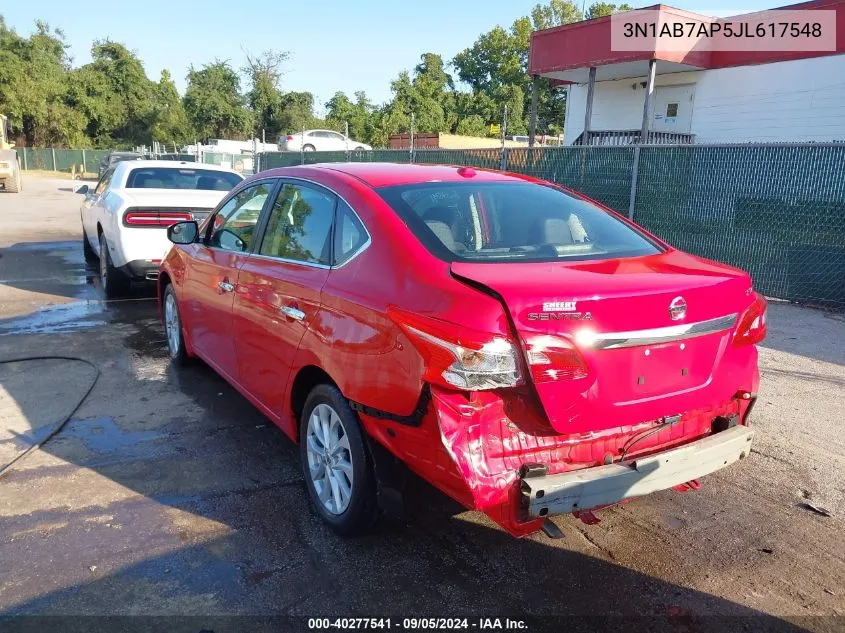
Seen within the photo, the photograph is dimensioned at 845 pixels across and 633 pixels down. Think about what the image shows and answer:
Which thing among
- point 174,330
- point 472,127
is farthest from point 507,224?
point 472,127

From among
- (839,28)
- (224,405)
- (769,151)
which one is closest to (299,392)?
(224,405)

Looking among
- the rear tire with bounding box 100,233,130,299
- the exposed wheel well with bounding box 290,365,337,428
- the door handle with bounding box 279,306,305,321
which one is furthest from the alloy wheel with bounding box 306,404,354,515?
the rear tire with bounding box 100,233,130,299

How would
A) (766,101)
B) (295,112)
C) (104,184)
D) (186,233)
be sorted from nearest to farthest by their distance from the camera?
(186,233) → (104,184) → (766,101) → (295,112)

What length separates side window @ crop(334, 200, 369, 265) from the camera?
3.24 meters

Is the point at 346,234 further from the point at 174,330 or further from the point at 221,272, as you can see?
the point at 174,330

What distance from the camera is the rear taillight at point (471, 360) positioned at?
2488 mm

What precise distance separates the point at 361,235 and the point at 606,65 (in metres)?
16.0

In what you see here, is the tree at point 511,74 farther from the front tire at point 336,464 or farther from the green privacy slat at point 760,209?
the front tire at point 336,464

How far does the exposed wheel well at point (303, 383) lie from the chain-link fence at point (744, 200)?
287 inches

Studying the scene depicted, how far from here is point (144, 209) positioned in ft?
25.8

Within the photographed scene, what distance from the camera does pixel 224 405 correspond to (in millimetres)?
5043

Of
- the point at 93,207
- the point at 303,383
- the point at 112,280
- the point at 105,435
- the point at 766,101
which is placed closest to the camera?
the point at 303,383

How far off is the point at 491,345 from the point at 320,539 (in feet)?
4.74

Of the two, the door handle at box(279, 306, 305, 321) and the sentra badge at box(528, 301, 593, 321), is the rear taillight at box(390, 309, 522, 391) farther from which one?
the door handle at box(279, 306, 305, 321)
